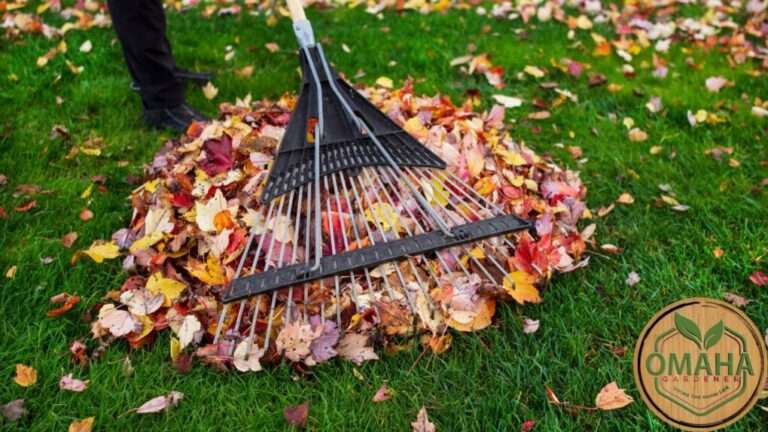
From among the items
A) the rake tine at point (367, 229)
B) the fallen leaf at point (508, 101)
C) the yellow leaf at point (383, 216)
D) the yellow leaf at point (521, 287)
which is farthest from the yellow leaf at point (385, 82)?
the yellow leaf at point (521, 287)

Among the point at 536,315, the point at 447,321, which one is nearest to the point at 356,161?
the point at 447,321

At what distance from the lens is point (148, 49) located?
2.76 m

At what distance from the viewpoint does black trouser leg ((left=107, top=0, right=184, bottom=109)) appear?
2658mm

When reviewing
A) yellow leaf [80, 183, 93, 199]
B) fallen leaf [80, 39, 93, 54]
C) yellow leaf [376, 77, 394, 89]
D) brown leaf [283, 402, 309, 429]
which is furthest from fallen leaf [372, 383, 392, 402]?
fallen leaf [80, 39, 93, 54]

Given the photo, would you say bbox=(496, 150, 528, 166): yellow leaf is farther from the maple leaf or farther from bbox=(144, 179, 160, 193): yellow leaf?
bbox=(144, 179, 160, 193): yellow leaf

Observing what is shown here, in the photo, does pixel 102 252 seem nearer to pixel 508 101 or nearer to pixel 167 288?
pixel 167 288

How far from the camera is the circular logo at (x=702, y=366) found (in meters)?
1.46

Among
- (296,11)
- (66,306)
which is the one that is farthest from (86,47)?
(66,306)

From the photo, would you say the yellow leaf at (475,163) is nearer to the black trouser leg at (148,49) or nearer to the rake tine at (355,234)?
A: the rake tine at (355,234)

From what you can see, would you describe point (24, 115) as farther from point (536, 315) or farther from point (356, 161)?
point (536, 315)

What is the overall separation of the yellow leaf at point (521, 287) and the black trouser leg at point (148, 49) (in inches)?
78.1

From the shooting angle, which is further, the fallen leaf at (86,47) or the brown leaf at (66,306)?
the fallen leaf at (86,47)

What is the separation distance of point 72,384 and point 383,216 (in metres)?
1.05

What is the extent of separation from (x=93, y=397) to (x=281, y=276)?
2.01ft
